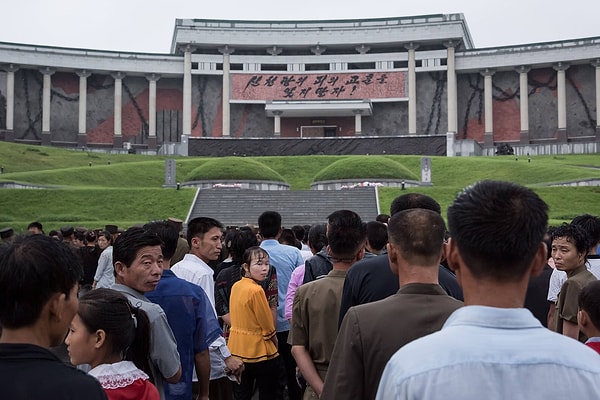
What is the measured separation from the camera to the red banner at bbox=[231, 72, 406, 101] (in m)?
48.4

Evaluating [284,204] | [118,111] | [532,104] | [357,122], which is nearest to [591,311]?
[284,204]

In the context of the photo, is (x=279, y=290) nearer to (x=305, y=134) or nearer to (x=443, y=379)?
(x=443, y=379)

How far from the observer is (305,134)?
49.2m

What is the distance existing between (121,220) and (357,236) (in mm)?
18619

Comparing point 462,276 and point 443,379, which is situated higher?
point 462,276

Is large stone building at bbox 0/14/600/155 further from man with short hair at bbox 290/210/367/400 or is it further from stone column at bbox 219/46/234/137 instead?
man with short hair at bbox 290/210/367/400

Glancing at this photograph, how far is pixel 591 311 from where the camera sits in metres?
3.44

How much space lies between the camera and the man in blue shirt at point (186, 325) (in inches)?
157

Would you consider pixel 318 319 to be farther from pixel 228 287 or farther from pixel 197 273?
pixel 228 287

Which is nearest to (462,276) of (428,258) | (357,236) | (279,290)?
(428,258)

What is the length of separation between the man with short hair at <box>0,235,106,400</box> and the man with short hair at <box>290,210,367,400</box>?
186 cm

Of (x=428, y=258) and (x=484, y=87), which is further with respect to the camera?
(x=484, y=87)

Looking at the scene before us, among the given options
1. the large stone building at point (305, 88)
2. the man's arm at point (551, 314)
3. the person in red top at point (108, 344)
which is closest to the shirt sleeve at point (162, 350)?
the person in red top at point (108, 344)

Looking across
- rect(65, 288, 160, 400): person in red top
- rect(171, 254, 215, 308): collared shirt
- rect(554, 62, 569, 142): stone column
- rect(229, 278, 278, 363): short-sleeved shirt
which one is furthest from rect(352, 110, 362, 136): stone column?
rect(65, 288, 160, 400): person in red top
